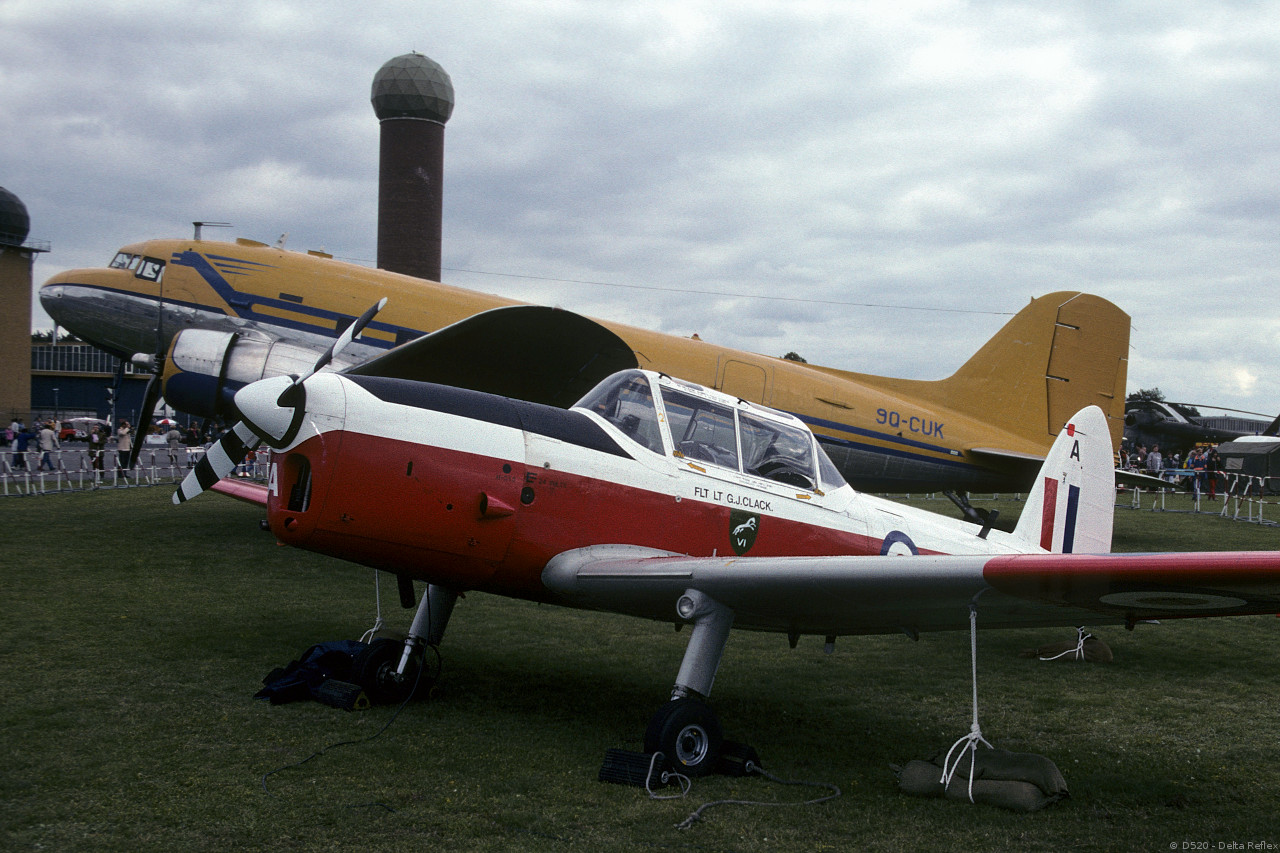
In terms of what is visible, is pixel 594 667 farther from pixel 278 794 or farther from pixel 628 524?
pixel 278 794

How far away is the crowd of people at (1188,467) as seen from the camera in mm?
29688

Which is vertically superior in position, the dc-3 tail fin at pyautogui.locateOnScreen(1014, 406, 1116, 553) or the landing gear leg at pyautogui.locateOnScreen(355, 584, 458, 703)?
the dc-3 tail fin at pyautogui.locateOnScreen(1014, 406, 1116, 553)

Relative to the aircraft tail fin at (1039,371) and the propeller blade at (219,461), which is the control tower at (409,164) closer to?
the aircraft tail fin at (1039,371)

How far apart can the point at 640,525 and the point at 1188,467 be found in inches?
1589

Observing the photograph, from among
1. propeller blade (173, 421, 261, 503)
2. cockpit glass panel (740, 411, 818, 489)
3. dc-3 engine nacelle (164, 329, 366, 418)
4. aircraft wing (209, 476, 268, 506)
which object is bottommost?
aircraft wing (209, 476, 268, 506)

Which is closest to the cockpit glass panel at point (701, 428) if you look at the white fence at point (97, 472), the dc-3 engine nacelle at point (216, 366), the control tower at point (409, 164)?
the dc-3 engine nacelle at point (216, 366)

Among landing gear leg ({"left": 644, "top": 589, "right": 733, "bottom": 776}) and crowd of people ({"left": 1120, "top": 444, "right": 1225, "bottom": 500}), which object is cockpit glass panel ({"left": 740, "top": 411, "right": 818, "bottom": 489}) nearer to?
landing gear leg ({"left": 644, "top": 589, "right": 733, "bottom": 776})

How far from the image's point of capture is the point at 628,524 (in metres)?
5.69

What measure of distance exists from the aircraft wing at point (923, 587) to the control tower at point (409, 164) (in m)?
38.6

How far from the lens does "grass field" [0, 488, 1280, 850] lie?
4102mm

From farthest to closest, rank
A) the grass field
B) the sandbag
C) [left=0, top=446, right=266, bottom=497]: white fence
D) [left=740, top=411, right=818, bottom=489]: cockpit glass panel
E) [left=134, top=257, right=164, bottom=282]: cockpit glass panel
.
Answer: [left=0, top=446, right=266, bottom=497]: white fence < [left=134, top=257, right=164, bottom=282]: cockpit glass panel < [left=740, top=411, right=818, bottom=489]: cockpit glass panel < the sandbag < the grass field

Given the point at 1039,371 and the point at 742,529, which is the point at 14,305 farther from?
the point at 742,529

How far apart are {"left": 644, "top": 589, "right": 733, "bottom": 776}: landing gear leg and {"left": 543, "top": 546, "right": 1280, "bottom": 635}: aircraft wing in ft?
0.34

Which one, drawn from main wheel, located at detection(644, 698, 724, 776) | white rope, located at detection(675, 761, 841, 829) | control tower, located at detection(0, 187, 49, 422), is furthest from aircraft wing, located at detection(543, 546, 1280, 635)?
control tower, located at detection(0, 187, 49, 422)
